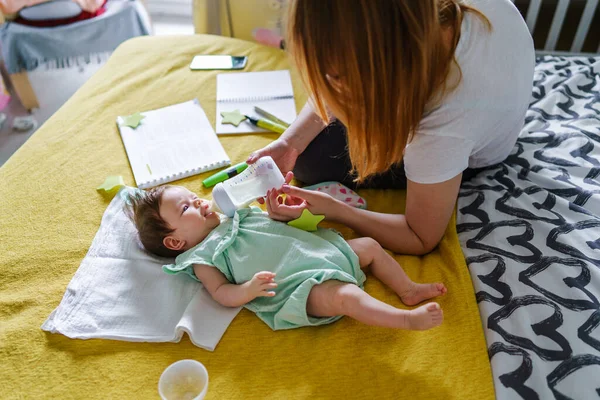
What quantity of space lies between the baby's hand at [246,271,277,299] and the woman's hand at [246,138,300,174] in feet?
1.29

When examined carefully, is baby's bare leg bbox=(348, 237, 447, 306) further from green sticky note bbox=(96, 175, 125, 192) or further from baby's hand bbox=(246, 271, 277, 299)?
green sticky note bbox=(96, 175, 125, 192)

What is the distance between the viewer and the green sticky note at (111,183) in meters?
1.26

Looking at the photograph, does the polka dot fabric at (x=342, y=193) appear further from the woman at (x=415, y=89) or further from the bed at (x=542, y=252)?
the bed at (x=542, y=252)

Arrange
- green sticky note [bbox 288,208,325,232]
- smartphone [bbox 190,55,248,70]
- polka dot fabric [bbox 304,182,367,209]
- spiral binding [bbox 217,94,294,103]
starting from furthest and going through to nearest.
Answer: smartphone [bbox 190,55,248,70]
spiral binding [bbox 217,94,294,103]
polka dot fabric [bbox 304,182,367,209]
green sticky note [bbox 288,208,325,232]

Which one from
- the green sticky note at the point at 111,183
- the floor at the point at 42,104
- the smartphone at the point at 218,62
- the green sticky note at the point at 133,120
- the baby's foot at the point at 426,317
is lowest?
the floor at the point at 42,104

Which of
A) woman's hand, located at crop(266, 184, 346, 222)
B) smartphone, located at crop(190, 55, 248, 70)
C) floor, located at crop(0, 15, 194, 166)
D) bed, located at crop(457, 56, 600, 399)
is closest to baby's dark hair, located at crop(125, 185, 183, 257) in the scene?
woman's hand, located at crop(266, 184, 346, 222)

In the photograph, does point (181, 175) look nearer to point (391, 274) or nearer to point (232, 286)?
point (232, 286)

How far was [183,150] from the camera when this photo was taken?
141cm

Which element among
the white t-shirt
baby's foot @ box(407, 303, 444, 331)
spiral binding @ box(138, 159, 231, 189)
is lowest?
spiral binding @ box(138, 159, 231, 189)

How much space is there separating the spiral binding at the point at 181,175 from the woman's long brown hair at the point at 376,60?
544 millimetres

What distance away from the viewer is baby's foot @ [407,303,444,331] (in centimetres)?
85

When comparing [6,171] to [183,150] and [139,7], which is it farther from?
[139,7]

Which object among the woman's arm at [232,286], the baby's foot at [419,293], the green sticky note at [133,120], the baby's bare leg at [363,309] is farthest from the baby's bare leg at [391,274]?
the green sticky note at [133,120]

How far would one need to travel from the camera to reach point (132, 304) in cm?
100
